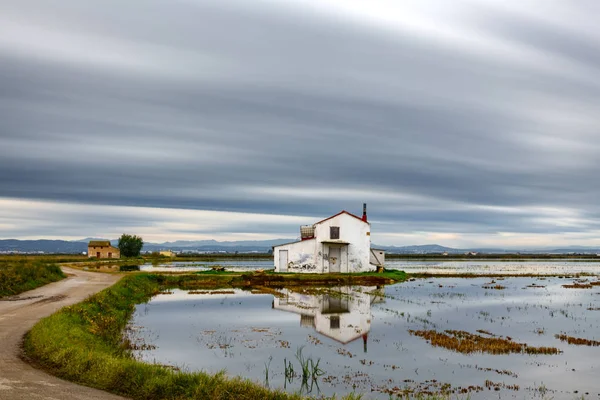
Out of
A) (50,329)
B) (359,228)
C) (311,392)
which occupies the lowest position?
(311,392)

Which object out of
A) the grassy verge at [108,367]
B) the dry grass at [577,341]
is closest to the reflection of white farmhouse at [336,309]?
the dry grass at [577,341]

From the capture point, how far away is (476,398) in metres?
15.0

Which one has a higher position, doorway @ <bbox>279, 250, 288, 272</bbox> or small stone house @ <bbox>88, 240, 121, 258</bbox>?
small stone house @ <bbox>88, 240, 121, 258</bbox>

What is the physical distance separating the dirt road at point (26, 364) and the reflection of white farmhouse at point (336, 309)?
1269cm

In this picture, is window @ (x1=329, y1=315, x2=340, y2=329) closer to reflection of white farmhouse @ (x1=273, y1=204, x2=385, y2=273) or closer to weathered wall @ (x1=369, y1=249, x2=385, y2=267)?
reflection of white farmhouse @ (x1=273, y1=204, x2=385, y2=273)

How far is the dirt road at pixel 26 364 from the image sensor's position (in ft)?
41.0

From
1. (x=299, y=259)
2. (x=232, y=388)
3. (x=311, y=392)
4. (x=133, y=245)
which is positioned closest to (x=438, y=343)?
(x=311, y=392)

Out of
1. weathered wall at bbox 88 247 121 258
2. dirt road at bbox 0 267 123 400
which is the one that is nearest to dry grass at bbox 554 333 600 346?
dirt road at bbox 0 267 123 400

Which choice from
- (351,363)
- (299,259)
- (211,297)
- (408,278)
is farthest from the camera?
(408,278)

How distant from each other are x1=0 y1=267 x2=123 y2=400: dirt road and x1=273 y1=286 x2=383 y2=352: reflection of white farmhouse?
12.7 meters

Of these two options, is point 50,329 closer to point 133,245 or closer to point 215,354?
point 215,354

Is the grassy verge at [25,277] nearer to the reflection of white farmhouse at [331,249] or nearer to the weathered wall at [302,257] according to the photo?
the weathered wall at [302,257]

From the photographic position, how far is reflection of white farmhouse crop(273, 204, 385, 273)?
212 feet

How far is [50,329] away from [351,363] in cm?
1059
